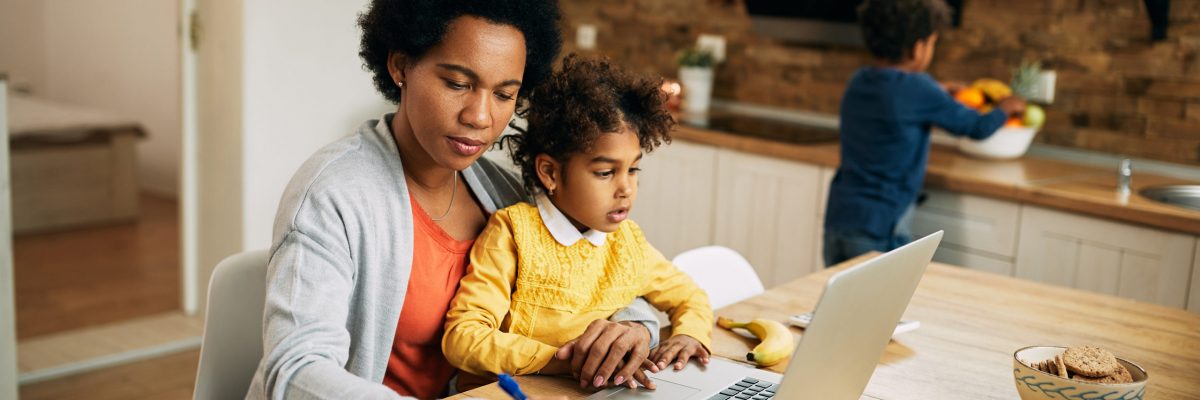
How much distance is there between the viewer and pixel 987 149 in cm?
318

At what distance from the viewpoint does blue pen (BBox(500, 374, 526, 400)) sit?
127 cm

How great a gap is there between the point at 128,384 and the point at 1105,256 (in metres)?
2.65

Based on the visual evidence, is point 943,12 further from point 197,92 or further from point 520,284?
point 197,92

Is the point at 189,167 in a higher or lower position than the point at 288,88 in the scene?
lower

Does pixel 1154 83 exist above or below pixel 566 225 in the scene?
above

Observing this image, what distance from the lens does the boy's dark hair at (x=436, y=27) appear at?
1.34 metres

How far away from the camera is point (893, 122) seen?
9.37ft

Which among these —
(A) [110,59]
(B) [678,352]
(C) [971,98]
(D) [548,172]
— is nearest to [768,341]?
(B) [678,352]

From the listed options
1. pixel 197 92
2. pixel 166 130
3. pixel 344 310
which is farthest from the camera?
pixel 166 130

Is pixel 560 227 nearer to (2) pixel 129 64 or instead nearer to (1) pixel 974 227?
(1) pixel 974 227

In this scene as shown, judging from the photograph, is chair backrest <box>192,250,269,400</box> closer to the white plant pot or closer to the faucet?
the faucet

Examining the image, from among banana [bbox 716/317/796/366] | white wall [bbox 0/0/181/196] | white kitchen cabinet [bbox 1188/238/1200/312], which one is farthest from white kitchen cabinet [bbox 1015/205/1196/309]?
white wall [bbox 0/0/181/196]

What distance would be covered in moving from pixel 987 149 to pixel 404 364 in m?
2.23

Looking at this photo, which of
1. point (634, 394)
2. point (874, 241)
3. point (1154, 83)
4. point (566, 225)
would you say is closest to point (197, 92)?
point (874, 241)
